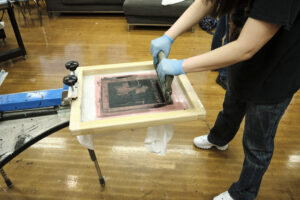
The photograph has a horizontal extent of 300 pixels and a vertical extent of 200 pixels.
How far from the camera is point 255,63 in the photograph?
0.91 m

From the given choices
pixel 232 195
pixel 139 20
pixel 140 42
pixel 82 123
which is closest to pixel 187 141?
pixel 232 195

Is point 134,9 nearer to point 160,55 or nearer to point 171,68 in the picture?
point 160,55

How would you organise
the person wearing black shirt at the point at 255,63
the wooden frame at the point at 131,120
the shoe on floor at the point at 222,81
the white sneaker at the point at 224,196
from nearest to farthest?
the person wearing black shirt at the point at 255,63, the wooden frame at the point at 131,120, the white sneaker at the point at 224,196, the shoe on floor at the point at 222,81

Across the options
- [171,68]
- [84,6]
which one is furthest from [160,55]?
[84,6]

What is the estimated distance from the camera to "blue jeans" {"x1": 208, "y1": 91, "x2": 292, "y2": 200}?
39.8 inches

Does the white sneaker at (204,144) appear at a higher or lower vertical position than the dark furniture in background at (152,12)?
lower

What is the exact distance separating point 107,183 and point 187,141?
2.24 ft

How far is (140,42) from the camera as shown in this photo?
125 inches

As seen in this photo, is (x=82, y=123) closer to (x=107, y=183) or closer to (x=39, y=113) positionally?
(x=39, y=113)

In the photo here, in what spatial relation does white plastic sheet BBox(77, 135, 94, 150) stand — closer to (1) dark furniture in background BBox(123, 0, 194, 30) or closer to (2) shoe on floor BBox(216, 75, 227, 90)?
(2) shoe on floor BBox(216, 75, 227, 90)

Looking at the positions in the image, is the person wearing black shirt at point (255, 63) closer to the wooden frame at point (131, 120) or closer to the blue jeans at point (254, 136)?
the blue jeans at point (254, 136)

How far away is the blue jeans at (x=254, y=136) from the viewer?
3.31 feet

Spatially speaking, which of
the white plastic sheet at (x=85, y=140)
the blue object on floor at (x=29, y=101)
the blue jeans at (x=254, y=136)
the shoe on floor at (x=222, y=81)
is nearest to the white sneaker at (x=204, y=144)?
the blue jeans at (x=254, y=136)

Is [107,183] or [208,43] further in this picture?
[208,43]
